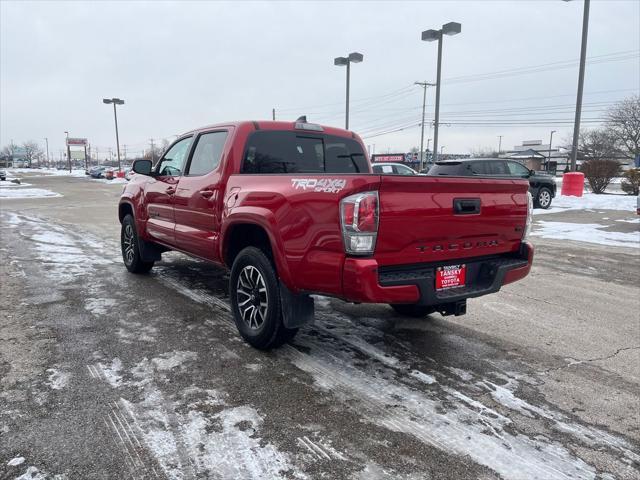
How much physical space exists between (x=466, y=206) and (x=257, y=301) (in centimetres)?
182

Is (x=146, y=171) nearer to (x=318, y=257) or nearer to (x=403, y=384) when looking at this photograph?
(x=318, y=257)

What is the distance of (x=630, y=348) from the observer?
14.0 feet

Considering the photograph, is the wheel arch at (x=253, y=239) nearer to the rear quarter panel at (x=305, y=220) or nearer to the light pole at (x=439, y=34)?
the rear quarter panel at (x=305, y=220)

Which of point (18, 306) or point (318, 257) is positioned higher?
point (318, 257)

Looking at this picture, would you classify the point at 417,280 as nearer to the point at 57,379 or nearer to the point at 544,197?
the point at 57,379

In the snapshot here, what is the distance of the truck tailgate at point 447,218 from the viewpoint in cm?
310

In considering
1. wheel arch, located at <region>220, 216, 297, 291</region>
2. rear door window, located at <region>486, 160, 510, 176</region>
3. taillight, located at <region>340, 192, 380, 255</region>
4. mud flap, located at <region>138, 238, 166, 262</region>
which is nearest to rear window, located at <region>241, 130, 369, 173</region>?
wheel arch, located at <region>220, 216, 297, 291</region>

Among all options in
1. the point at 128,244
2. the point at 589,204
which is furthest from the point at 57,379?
the point at 589,204

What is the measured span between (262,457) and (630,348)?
11.6ft

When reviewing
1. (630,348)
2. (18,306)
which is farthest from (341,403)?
(18,306)

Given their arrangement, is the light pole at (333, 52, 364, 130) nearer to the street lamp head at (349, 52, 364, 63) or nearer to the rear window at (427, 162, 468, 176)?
the street lamp head at (349, 52, 364, 63)

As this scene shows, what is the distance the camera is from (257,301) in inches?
156

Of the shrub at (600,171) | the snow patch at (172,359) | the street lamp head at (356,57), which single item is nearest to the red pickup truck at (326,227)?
the snow patch at (172,359)

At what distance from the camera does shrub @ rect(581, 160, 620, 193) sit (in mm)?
22656
